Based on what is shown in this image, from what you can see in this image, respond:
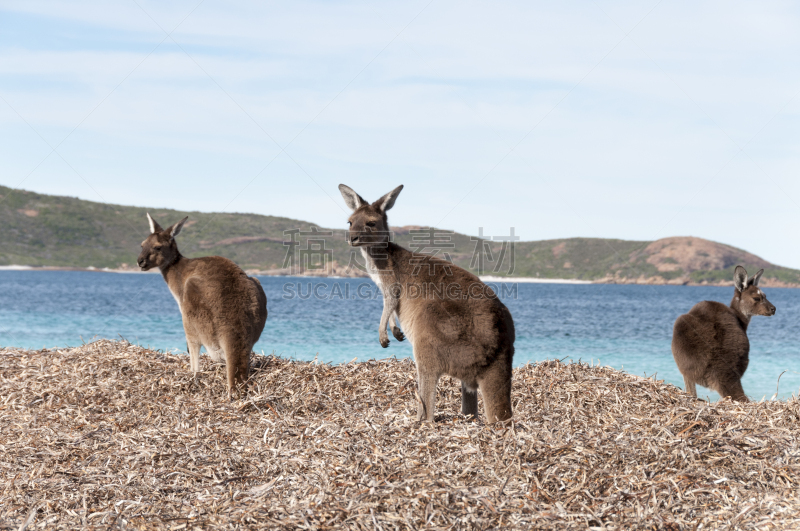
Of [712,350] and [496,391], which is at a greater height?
[712,350]

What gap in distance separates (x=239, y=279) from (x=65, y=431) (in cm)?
264

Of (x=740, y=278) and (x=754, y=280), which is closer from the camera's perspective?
(x=740, y=278)

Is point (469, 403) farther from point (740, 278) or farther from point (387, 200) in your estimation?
point (740, 278)

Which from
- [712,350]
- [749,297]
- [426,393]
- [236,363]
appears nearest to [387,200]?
[426,393]

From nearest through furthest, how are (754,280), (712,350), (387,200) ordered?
(387,200)
(712,350)
(754,280)

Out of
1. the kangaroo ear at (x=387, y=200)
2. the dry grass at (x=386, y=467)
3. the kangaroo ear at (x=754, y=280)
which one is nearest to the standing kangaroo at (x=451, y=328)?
the dry grass at (x=386, y=467)

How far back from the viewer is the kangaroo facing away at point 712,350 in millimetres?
8250

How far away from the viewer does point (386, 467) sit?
4.17 metres

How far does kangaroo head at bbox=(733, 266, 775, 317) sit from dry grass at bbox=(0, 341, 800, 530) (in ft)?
8.41

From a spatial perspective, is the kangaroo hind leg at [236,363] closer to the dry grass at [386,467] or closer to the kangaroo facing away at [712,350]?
the dry grass at [386,467]

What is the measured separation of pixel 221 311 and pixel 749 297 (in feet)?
24.2

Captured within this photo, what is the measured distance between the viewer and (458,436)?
4676 mm

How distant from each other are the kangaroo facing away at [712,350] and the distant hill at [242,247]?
2971 inches

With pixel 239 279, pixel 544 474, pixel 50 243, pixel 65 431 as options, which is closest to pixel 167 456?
pixel 65 431
